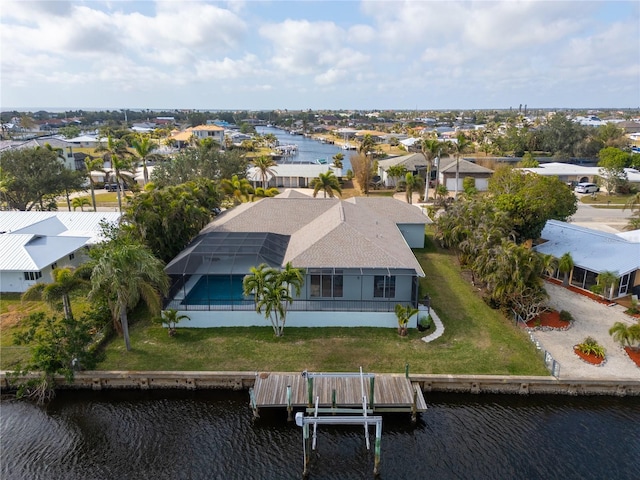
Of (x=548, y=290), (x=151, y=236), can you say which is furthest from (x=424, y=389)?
(x=151, y=236)

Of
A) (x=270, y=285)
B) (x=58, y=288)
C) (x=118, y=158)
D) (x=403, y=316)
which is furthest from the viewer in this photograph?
(x=118, y=158)

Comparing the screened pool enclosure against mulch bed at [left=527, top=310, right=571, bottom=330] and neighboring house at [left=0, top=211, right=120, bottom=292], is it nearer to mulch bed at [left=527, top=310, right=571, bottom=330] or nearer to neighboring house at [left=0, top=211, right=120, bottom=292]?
mulch bed at [left=527, top=310, right=571, bottom=330]

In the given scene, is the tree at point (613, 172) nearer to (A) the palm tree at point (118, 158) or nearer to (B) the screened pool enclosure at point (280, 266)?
(B) the screened pool enclosure at point (280, 266)

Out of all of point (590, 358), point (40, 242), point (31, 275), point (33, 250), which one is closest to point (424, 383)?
point (590, 358)

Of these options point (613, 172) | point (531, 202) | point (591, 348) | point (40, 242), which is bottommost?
point (591, 348)

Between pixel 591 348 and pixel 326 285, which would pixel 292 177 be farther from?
pixel 591 348

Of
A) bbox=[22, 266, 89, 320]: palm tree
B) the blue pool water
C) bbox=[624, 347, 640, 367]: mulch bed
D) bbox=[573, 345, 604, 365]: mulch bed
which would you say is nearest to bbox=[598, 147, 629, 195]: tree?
bbox=[624, 347, 640, 367]: mulch bed
